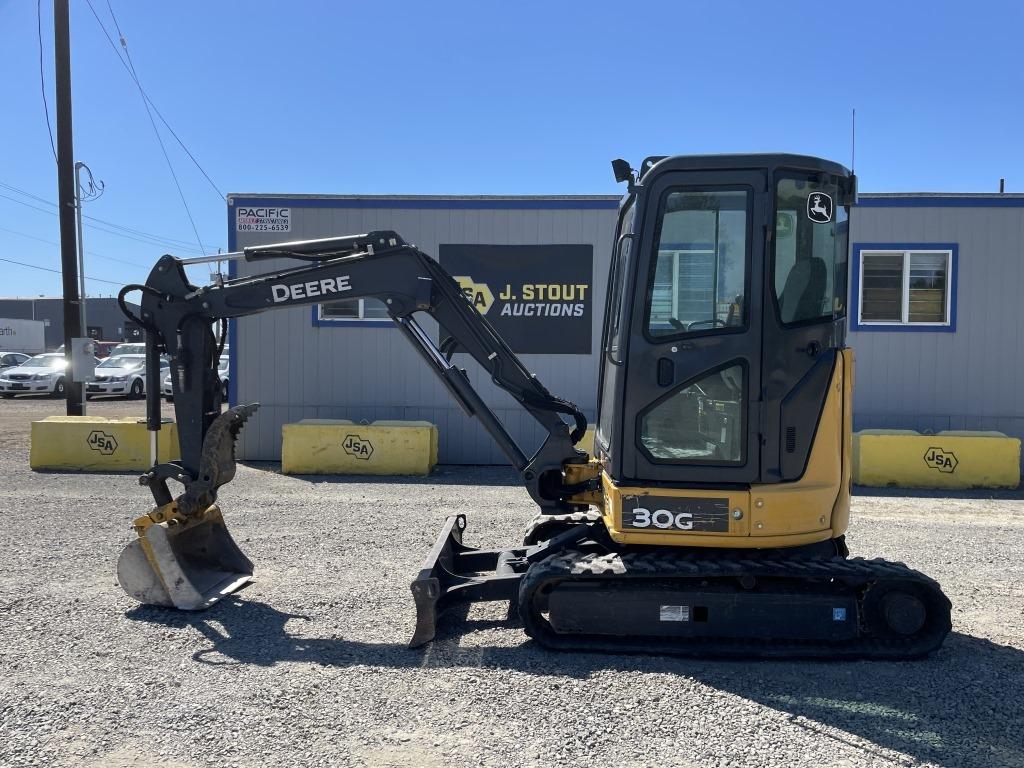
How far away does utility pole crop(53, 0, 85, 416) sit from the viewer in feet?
45.5

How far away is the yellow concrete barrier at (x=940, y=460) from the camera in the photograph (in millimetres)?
10594

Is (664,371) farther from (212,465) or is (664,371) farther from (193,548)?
(193,548)

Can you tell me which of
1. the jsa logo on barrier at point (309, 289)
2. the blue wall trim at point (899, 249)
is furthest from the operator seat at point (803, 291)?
the blue wall trim at point (899, 249)

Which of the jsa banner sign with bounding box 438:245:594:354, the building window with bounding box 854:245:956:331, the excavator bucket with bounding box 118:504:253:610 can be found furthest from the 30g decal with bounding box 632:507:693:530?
the building window with bounding box 854:245:956:331

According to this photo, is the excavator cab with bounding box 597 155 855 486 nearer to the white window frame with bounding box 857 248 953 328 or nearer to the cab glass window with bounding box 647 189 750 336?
the cab glass window with bounding box 647 189 750 336

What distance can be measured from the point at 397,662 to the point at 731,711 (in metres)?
1.92

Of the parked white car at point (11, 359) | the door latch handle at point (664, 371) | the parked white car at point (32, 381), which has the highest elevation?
the door latch handle at point (664, 371)

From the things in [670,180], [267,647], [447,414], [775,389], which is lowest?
[267,647]

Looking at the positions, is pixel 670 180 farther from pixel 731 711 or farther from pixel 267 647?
pixel 267 647

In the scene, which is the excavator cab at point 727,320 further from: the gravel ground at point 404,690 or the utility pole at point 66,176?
the utility pole at point 66,176

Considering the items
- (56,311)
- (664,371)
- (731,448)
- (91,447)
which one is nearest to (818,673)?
(731,448)

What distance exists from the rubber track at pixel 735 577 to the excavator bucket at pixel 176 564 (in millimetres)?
2502

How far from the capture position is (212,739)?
3.64 metres

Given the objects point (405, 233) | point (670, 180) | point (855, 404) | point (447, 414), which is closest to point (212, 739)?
point (670, 180)
